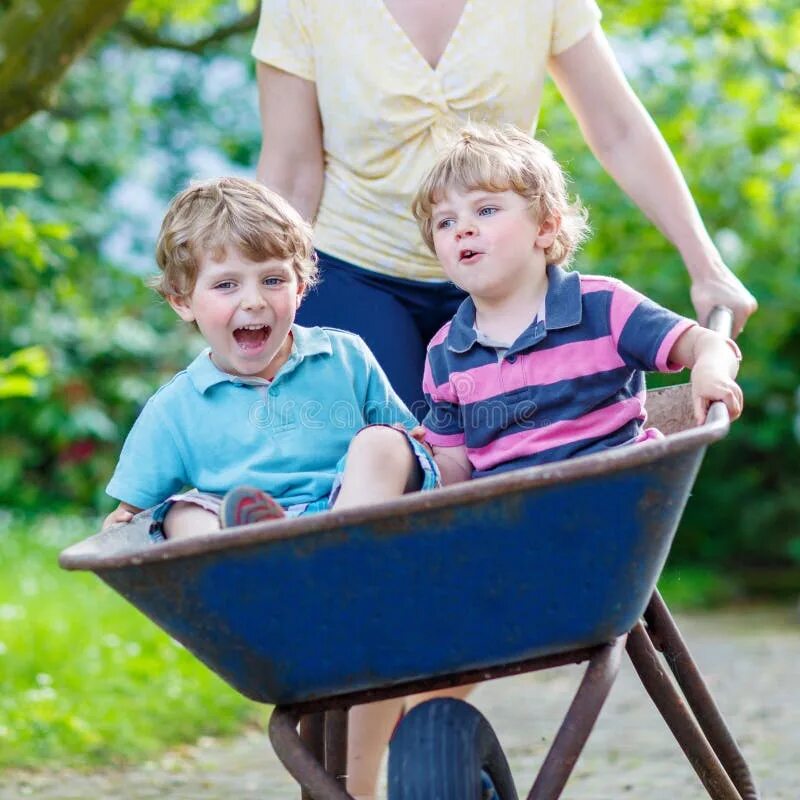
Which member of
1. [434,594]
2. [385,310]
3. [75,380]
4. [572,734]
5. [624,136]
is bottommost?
[572,734]

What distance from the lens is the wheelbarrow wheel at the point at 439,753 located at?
1.97 metres

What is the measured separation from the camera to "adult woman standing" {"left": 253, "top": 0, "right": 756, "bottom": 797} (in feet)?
9.18

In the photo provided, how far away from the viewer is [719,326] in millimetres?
2404

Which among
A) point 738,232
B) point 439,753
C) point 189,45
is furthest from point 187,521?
point 738,232

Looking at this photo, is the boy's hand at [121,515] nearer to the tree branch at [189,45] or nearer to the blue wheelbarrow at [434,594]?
the blue wheelbarrow at [434,594]

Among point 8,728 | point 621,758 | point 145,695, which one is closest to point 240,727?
point 145,695

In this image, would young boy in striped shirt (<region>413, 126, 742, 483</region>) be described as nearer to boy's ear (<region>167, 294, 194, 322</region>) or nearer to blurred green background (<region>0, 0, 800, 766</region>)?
boy's ear (<region>167, 294, 194, 322</region>)

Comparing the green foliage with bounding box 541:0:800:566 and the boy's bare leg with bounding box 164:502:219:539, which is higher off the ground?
the green foliage with bounding box 541:0:800:566

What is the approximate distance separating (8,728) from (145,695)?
23.9 inches

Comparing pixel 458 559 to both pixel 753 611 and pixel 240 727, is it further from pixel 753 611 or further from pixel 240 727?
pixel 753 611

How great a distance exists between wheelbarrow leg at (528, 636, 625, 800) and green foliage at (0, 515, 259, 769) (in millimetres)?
2339

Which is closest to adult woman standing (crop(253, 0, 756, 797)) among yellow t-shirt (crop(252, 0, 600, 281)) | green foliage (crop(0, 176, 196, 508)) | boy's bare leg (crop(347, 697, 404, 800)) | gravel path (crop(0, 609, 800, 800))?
yellow t-shirt (crop(252, 0, 600, 281))

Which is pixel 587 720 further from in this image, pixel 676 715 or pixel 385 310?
pixel 385 310

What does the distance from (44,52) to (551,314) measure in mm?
1933
